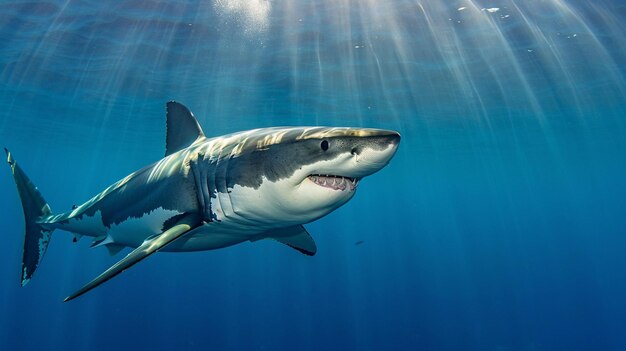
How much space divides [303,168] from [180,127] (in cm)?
328

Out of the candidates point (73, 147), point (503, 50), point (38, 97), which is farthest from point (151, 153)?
point (503, 50)

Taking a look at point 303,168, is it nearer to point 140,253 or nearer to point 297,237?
point 140,253

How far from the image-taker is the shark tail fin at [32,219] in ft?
20.9

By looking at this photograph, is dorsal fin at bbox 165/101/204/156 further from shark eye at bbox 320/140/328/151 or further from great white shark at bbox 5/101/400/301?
shark eye at bbox 320/140/328/151

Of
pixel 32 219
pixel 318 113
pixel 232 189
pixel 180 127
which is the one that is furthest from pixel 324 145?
pixel 318 113

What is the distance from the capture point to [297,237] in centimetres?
527

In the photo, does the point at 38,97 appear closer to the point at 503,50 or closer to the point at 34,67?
the point at 34,67

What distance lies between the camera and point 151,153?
3788cm

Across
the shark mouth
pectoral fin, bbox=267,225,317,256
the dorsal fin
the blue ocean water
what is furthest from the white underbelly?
the blue ocean water

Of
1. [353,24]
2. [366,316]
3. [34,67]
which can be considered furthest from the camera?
[366,316]

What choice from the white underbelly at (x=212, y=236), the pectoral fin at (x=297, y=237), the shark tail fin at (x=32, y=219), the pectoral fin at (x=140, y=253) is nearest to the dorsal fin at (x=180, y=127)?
Answer: the white underbelly at (x=212, y=236)

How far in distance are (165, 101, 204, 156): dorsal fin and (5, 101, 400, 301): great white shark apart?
0.01 meters

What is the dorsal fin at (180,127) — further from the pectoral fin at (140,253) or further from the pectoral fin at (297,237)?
the pectoral fin at (140,253)

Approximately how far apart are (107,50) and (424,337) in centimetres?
2317
